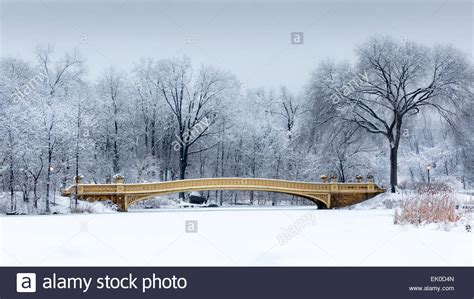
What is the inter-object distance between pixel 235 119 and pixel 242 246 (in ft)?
57.1

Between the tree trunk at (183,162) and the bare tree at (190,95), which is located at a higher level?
the bare tree at (190,95)

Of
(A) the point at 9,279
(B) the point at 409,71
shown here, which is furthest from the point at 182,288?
(B) the point at 409,71

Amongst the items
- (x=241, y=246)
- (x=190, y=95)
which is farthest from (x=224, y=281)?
(x=190, y=95)

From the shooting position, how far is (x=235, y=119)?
26.1 meters

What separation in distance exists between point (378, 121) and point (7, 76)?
14.6m

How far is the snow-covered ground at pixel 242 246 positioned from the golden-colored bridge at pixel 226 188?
329 inches

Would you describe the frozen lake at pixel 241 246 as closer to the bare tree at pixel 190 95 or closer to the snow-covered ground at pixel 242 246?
the snow-covered ground at pixel 242 246

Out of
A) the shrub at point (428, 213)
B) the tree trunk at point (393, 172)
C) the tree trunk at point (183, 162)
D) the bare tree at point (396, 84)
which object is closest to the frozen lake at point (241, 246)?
the shrub at point (428, 213)

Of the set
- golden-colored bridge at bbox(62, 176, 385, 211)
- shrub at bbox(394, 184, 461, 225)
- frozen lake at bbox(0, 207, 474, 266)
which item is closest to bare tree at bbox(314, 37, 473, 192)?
golden-colored bridge at bbox(62, 176, 385, 211)

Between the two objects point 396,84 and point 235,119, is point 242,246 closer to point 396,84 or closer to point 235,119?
point 396,84

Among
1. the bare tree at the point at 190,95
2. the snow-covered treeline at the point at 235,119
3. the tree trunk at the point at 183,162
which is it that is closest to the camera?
the snow-covered treeline at the point at 235,119

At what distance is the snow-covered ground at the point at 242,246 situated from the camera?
7.43 m

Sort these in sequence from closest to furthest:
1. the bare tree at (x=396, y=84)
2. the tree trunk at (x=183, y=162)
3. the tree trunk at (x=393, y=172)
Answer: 1. the tree trunk at (x=393, y=172)
2. the bare tree at (x=396, y=84)
3. the tree trunk at (x=183, y=162)

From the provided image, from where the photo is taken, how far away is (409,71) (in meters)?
22.3
